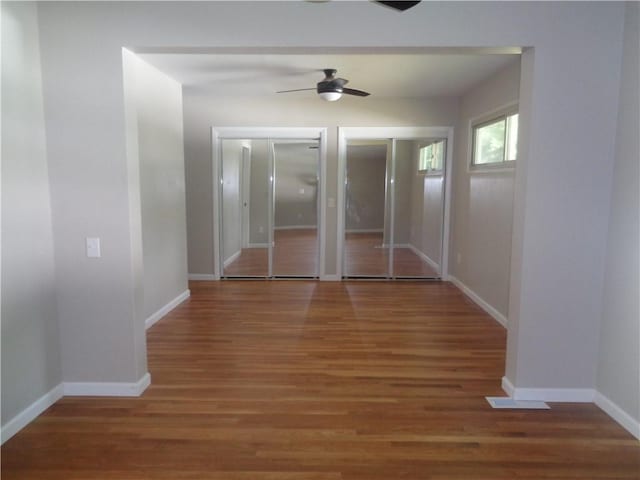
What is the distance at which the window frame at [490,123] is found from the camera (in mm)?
4246

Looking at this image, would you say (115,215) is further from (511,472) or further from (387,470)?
(511,472)

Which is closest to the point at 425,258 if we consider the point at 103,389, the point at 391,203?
the point at 391,203

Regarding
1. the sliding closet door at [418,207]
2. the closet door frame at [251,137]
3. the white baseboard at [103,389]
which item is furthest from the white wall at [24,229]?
the sliding closet door at [418,207]

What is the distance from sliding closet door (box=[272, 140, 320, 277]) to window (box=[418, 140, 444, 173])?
163cm

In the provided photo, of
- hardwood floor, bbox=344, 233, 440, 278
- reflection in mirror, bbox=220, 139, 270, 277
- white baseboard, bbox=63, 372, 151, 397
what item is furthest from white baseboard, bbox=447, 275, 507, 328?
white baseboard, bbox=63, 372, 151, 397

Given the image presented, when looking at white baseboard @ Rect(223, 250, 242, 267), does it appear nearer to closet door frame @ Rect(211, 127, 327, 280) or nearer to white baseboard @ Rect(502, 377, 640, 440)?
closet door frame @ Rect(211, 127, 327, 280)

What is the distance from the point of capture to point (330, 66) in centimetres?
416

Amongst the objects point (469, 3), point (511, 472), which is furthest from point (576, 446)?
point (469, 3)

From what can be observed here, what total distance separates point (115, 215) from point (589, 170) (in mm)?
2994

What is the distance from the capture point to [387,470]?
2123 millimetres

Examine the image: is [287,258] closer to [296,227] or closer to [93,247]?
[296,227]

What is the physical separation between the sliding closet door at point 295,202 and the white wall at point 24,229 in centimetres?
382

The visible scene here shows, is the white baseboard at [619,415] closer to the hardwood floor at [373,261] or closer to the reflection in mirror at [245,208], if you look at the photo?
the hardwood floor at [373,261]

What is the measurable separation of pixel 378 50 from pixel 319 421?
2.32 meters
